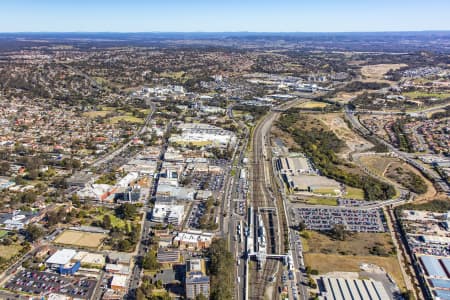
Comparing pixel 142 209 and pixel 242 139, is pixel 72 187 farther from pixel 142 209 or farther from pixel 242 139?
pixel 242 139

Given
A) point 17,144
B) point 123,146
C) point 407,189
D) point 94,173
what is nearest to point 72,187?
point 94,173

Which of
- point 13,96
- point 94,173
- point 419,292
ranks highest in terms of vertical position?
point 13,96

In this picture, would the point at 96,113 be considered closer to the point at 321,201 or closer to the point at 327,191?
the point at 327,191

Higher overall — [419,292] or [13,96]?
[13,96]

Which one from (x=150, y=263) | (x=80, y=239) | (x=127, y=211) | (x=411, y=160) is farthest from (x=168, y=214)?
(x=411, y=160)

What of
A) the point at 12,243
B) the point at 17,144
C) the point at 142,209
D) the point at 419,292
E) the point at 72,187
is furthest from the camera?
the point at 17,144

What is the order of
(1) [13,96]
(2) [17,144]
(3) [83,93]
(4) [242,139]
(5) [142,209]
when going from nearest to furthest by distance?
(5) [142,209] → (2) [17,144] → (4) [242,139] → (1) [13,96] → (3) [83,93]

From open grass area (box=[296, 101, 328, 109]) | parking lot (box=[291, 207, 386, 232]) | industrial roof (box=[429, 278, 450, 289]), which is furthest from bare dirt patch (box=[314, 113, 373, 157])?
industrial roof (box=[429, 278, 450, 289])

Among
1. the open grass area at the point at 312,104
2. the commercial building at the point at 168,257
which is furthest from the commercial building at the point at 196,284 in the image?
the open grass area at the point at 312,104
